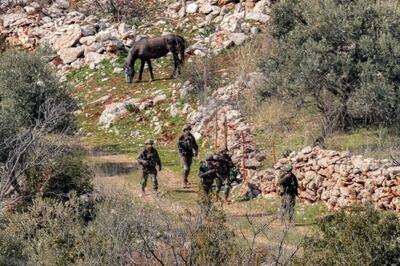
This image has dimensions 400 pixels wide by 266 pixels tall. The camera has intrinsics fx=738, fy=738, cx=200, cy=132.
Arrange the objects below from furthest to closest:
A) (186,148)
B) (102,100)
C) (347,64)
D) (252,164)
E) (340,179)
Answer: (102,100) → (347,64) → (252,164) → (186,148) → (340,179)

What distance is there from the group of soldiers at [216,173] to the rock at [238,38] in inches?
526

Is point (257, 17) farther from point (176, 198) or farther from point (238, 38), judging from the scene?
point (176, 198)

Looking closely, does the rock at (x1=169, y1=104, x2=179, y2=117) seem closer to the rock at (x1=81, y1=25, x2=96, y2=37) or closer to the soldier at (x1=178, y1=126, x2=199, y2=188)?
the soldier at (x1=178, y1=126, x2=199, y2=188)

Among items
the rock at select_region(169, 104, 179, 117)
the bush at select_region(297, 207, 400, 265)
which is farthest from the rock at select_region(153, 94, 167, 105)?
the bush at select_region(297, 207, 400, 265)

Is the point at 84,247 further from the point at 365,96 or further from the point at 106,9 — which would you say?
the point at 106,9

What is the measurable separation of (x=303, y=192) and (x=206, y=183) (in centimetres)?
302

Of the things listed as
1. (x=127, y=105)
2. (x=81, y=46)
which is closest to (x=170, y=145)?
(x=127, y=105)

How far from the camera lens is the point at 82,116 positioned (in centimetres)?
3391

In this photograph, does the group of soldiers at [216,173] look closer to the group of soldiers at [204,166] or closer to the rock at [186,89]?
the group of soldiers at [204,166]

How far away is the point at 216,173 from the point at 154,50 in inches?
621

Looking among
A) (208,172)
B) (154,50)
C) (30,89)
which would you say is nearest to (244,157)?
(208,172)

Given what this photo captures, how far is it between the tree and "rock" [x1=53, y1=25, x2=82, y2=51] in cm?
1508

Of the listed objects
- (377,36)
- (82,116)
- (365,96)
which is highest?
(377,36)

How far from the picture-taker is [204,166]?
20594 mm
